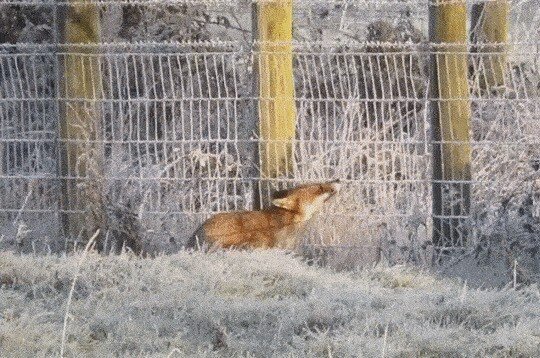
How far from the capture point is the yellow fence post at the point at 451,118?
9.20 metres

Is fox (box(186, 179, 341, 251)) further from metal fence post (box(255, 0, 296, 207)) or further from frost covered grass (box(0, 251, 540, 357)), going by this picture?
frost covered grass (box(0, 251, 540, 357))

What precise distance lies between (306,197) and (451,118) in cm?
113

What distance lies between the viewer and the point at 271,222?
9.20 metres

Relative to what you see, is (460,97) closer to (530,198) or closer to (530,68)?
(530,198)

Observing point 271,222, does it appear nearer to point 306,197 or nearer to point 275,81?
point 306,197

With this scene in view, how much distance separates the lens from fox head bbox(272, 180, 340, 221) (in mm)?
9148

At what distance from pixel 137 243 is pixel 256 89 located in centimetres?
137

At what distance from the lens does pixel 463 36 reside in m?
9.20

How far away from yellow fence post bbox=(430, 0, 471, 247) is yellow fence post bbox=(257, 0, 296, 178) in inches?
40.1

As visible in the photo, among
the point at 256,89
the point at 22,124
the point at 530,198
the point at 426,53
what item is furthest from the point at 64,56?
the point at 530,198

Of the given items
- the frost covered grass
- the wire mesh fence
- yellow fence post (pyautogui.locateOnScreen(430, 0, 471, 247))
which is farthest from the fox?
the frost covered grass

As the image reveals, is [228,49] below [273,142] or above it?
above

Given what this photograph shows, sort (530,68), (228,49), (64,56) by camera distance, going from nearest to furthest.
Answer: (64,56) < (530,68) < (228,49)

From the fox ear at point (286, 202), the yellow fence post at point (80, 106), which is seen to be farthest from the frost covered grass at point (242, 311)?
the yellow fence post at point (80, 106)
